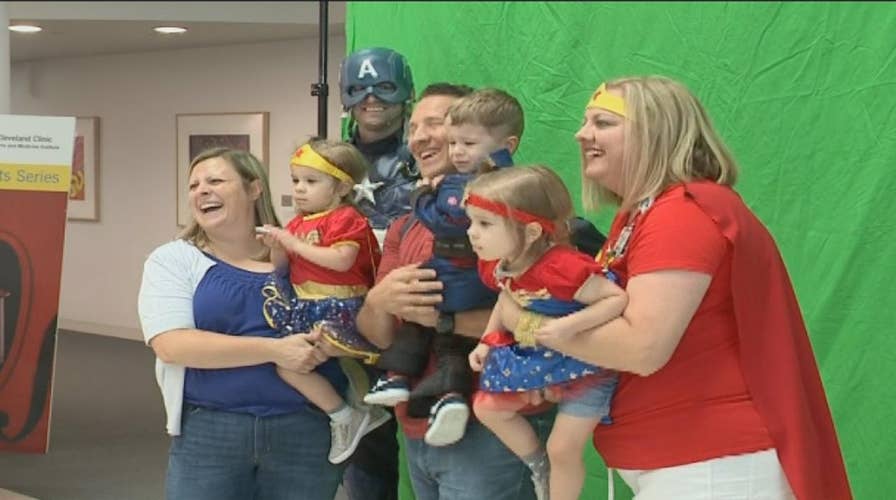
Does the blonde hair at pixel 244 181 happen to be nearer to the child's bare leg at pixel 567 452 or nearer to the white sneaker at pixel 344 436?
the white sneaker at pixel 344 436

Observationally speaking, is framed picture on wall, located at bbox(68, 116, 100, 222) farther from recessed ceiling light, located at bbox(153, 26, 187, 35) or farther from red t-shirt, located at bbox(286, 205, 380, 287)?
red t-shirt, located at bbox(286, 205, 380, 287)

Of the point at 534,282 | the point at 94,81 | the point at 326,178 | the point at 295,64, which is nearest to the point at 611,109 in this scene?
the point at 534,282

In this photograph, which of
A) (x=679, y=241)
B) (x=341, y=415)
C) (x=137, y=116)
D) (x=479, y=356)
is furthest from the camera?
(x=137, y=116)

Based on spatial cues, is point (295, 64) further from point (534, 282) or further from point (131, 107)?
point (534, 282)

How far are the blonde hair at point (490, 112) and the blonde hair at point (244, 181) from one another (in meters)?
0.51

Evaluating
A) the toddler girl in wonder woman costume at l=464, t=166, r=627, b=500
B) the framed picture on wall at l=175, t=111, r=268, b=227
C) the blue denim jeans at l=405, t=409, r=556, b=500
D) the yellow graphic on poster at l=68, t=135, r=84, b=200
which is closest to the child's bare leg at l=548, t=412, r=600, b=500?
the toddler girl in wonder woman costume at l=464, t=166, r=627, b=500

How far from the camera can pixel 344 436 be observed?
220 centimetres

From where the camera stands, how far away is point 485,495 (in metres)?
1.89

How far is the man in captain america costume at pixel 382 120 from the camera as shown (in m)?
2.43

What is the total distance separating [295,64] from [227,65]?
71 centimetres

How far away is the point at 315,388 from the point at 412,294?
0.38 metres

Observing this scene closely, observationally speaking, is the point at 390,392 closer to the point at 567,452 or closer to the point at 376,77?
the point at 567,452

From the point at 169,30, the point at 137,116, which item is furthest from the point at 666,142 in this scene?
the point at 137,116

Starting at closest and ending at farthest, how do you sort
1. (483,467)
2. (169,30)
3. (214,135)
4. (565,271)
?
(565,271), (483,467), (169,30), (214,135)
